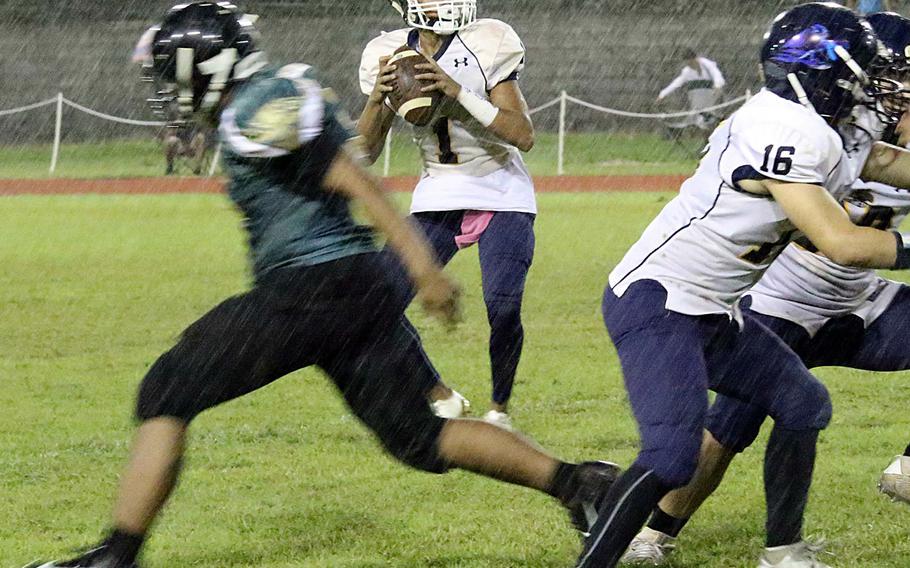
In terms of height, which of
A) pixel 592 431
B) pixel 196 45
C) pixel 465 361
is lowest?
pixel 465 361

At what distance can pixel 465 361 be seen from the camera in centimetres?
781

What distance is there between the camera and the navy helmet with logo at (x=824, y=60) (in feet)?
11.8

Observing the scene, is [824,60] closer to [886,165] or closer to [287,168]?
[886,165]

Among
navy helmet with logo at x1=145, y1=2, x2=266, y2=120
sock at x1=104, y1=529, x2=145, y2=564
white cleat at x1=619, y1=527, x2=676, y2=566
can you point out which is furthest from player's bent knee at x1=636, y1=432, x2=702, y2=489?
navy helmet with logo at x1=145, y1=2, x2=266, y2=120

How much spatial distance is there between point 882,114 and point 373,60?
299cm

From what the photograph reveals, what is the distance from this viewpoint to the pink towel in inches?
244

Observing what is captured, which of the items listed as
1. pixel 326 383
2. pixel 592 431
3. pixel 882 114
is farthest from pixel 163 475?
pixel 326 383

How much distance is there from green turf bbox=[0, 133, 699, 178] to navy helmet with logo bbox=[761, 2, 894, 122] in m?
17.2

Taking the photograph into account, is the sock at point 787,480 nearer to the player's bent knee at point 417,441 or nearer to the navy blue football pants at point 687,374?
the navy blue football pants at point 687,374

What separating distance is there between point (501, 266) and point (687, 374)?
2434 millimetres

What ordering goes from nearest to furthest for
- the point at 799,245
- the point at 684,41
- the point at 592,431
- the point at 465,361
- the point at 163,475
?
1. the point at 163,475
2. the point at 799,245
3. the point at 592,431
4. the point at 465,361
5. the point at 684,41

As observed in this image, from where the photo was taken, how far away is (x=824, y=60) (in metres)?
3.59

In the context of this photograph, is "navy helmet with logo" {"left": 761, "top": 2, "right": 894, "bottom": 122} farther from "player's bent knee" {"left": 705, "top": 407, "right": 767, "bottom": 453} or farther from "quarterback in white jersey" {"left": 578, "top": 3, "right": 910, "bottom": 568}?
"player's bent knee" {"left": 705, "top": 407, "right": 767, "bottom": 453}

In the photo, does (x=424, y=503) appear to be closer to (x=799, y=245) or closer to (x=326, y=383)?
(x=799, y=245)
